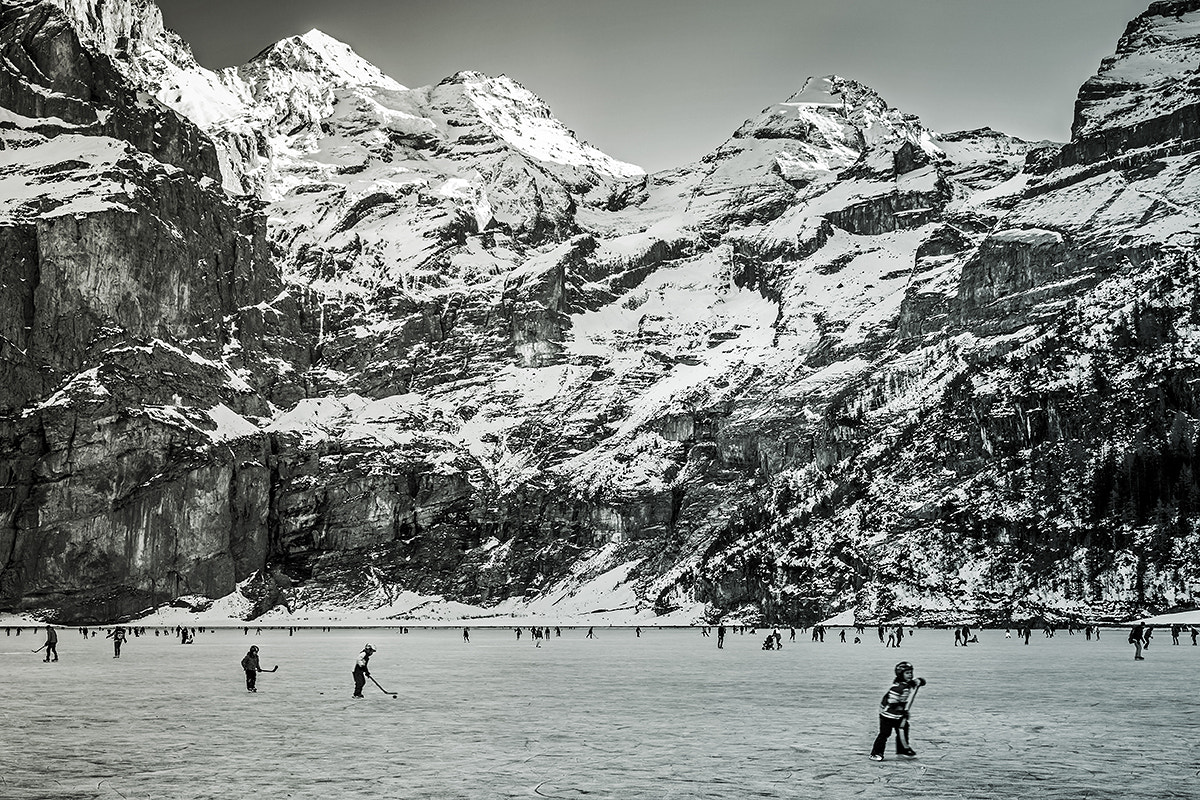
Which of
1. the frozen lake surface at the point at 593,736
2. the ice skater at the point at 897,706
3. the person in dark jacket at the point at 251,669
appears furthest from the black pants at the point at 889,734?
the person in dark jacket at the point at 251,669

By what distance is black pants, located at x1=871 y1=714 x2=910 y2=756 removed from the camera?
25.3 meters

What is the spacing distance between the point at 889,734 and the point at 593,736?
804cm

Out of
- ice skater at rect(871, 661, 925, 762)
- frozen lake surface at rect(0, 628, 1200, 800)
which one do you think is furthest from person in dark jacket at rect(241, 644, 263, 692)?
ice skater at rect(871, 661, 925, 762)

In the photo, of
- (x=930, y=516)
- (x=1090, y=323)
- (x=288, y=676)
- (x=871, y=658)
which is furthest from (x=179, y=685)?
(x=1090, y=323)

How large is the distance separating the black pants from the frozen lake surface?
18.1 inches

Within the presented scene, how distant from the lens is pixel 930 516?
158875 millimetres

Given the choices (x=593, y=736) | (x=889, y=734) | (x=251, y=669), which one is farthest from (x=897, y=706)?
(x=251, y=669)

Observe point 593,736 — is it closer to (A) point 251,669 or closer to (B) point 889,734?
(B) point 889,734

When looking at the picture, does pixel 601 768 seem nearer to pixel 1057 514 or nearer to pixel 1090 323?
pixel 1057 514

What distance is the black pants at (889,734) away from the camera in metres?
25.3

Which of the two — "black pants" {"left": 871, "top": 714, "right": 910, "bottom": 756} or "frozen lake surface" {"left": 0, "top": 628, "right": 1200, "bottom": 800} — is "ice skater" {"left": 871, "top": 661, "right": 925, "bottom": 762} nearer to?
"black pants" {"left": 871, "top": 714, "right": 910, "bottom": 756}

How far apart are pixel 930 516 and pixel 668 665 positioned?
9972 centimetres

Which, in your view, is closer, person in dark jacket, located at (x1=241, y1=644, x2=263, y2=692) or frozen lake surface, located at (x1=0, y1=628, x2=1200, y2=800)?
frozen lake surface, located at (x1=0, y1=628, x2=1200, y2=800)

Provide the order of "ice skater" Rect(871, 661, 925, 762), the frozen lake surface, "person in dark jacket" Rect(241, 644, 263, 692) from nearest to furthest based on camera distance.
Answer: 1. the frozen lake surface
2. "ice skater" Rect(871, 661, 925, 762)
3. "person in dark jacket" Rect(241, 644, 263, 692)
